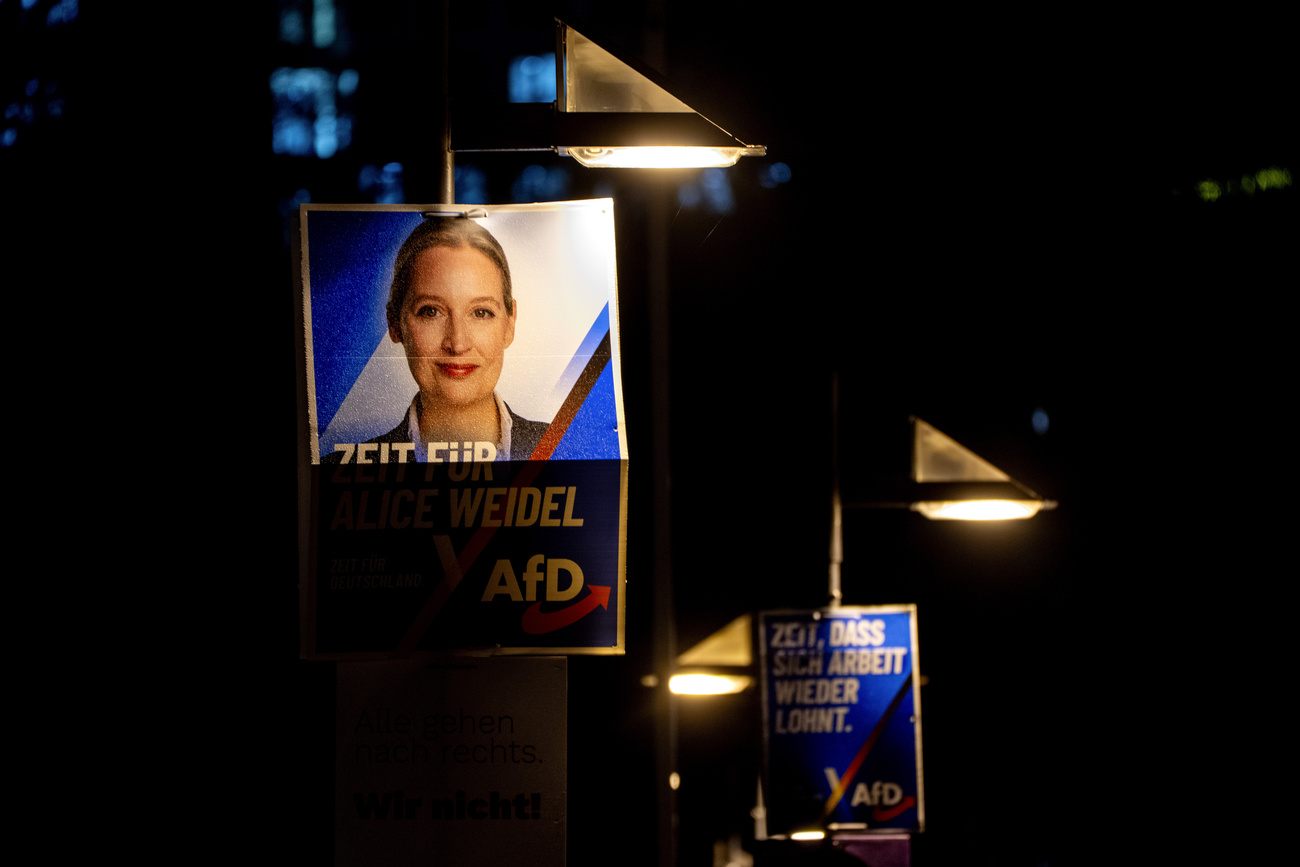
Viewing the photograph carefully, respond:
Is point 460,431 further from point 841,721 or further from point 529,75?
point 529,75

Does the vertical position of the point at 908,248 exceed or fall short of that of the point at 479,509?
it exceeds it

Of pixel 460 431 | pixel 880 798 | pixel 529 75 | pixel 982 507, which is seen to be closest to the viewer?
pixel 460 431

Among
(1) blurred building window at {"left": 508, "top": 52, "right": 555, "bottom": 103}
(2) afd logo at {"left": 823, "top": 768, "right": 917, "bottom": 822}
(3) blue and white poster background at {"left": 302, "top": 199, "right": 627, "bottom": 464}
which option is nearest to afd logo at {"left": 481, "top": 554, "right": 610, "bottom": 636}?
(3) blue and white poster background at {"left": 302, "top": 199, "right": 627, "bottom": 464}

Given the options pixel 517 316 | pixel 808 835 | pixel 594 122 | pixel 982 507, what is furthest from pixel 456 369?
pixel 982 507

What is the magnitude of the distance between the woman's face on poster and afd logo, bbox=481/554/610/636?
2.22ft

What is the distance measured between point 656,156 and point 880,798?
17.7ft

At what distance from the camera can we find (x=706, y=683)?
841cm

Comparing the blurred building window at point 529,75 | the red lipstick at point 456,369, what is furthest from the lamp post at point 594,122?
the blurred building window at point 529,75

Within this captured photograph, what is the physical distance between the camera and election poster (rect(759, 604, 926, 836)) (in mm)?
7711

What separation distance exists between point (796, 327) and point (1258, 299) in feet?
19.6

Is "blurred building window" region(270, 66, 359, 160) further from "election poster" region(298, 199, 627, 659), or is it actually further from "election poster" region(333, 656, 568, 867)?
"election poster" region(333, 656, 568, 867)

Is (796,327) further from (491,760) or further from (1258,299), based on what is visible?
(491,760)

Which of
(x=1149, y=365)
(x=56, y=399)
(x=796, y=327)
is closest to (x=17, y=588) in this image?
(x=56, y=399)

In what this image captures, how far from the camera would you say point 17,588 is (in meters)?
14.8
